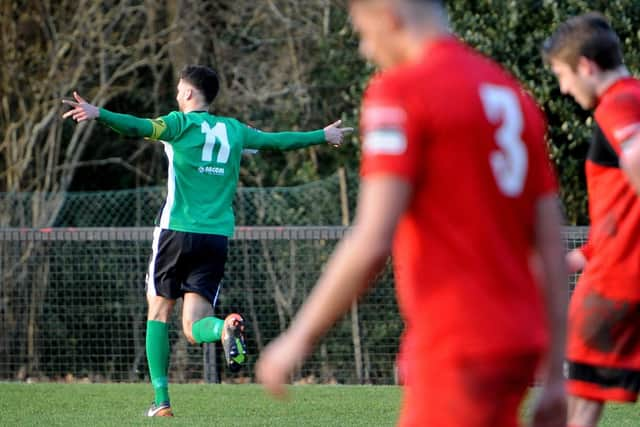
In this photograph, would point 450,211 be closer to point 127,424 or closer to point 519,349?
point 519,349

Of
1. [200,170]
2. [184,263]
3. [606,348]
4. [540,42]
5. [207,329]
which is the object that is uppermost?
[540,42]

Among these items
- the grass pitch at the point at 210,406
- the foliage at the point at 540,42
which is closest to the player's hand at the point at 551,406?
the grass pitch at the point at 210,406

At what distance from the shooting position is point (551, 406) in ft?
9.98

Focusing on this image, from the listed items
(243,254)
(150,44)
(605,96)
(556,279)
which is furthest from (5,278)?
(556,279)

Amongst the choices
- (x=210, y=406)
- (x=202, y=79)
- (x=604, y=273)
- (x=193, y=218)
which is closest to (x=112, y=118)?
(x=202, y=79)

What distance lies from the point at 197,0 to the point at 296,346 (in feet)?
39.9

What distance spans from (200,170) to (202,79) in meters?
0.57

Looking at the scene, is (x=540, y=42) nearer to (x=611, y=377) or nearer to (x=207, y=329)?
(x=207, y=329)

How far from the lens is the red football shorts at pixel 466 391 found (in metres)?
2.70

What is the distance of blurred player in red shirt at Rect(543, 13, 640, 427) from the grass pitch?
281cm

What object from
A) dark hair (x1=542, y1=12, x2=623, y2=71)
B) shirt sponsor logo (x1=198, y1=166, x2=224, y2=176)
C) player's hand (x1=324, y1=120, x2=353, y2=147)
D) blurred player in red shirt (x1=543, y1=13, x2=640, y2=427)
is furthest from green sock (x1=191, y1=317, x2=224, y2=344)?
dark hair (x1=542, y1=12, x2=623, y2=71)

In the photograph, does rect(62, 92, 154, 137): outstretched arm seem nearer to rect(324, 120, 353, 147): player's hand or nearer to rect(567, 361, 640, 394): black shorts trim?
rect(324, 120, 353, 147): player's hand

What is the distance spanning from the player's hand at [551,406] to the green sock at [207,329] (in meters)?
4.59

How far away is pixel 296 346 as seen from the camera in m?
2.67
